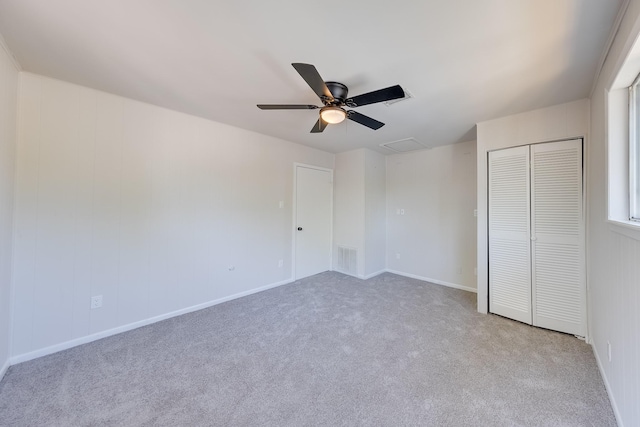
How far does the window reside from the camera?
147 centimetres

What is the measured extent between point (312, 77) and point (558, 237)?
2869 mm

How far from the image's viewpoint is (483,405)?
1.56 meters

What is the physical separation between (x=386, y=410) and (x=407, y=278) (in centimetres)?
300

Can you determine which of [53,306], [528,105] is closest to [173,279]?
[53,306]

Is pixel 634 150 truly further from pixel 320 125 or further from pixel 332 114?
pixel 320 125

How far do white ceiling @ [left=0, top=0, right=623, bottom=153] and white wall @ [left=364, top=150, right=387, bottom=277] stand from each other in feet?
6.27

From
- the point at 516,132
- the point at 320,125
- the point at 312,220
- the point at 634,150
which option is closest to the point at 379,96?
the point at 320,125

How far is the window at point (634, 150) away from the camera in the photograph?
1473mm

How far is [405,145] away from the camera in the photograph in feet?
13.0

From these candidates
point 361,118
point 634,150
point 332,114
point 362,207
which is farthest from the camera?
point 362,207

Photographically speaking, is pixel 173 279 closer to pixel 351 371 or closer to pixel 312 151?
pixel 351 371

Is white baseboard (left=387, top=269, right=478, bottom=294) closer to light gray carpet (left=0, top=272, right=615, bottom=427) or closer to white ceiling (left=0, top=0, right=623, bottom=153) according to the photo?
light gray carpet (left=0, top=272, right=615, bottom=427)

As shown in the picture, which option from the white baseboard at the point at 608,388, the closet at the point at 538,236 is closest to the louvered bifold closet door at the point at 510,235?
the closet at the point at 538,236

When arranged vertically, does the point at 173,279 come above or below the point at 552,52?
below
